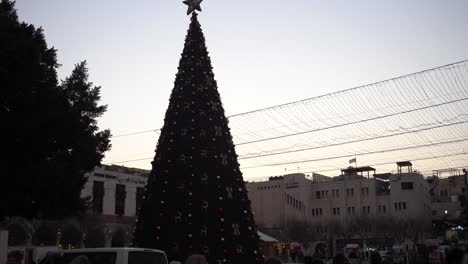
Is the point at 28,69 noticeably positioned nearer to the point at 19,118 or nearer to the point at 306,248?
the point at 19,118

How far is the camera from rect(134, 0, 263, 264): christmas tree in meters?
13.0

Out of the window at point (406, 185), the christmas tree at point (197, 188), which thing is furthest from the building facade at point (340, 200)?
the christmas tree at point (197, 188)

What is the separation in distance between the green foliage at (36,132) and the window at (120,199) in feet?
193

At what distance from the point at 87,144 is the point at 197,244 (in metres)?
4.24

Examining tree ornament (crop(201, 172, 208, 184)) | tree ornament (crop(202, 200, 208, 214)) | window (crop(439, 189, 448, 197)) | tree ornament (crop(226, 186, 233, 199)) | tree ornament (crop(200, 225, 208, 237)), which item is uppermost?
window (crop(439, 189, 448, 197))

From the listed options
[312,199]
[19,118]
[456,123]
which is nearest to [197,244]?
[19,118]

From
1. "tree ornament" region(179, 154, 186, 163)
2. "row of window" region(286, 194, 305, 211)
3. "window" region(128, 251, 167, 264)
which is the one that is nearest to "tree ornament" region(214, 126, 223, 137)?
"tree ornament" region(179, 154, 186, 163)

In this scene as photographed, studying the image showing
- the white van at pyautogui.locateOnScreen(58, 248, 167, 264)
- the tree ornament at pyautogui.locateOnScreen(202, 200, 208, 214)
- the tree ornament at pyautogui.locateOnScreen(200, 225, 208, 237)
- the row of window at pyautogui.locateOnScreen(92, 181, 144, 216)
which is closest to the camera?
the white van at pyautogui.locateOnScreen(58, 248, 167, 264)

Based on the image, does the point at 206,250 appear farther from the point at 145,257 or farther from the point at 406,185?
the point at 406,185

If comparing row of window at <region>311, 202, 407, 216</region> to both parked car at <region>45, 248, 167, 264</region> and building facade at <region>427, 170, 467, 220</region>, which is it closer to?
building facade at <region>427, 170, 467, 220</region>

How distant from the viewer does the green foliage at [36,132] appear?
1195cm

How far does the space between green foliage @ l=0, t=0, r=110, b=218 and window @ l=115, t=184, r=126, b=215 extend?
5898cm

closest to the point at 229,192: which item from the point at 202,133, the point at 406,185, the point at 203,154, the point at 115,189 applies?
the point at 203,154

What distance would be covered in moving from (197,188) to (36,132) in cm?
436
